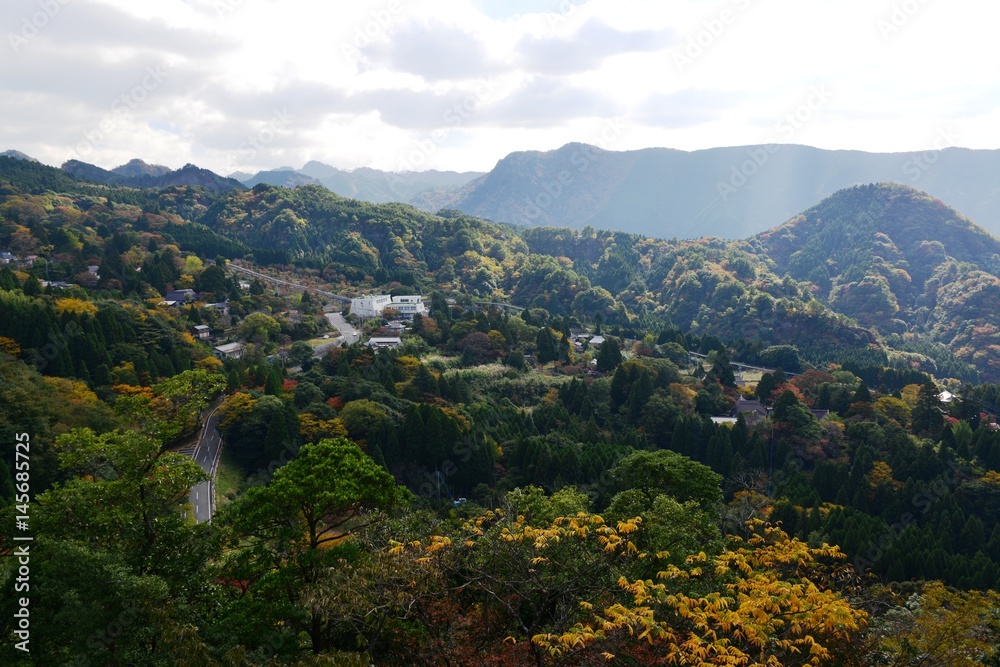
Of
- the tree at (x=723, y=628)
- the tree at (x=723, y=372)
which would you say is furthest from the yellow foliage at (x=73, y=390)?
the tree at (x=723, y=372)

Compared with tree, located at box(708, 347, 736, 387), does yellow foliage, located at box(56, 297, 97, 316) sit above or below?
above

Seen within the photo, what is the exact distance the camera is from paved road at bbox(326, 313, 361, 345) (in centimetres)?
5103

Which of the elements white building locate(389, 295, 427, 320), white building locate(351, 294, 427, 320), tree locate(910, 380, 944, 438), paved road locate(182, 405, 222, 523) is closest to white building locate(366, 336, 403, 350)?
white building locate(351, 294, 427, 320)

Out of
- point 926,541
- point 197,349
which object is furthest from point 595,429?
point 197,349

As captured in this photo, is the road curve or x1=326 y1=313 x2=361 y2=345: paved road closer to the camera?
the road curve

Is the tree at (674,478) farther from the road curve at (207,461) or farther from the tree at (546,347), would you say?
the tree at (546,347)

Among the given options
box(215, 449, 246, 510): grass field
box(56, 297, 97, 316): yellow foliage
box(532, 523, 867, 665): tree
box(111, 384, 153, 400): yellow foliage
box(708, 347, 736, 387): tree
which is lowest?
box(708, 347, 736, 387): tree

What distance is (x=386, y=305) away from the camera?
6138 centimetres

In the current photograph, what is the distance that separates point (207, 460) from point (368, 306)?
33.1 meters

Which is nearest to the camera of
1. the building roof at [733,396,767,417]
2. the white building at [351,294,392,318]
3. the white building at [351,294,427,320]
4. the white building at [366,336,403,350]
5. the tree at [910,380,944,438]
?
the tree at [910,380,944,438]

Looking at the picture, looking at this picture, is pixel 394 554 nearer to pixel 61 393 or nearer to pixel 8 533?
pixel 8 533

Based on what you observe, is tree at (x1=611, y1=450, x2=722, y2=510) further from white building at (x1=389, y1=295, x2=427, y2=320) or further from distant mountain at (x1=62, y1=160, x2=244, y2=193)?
distant mountain at (x1=62, y1=160, x2=244, y2=193)

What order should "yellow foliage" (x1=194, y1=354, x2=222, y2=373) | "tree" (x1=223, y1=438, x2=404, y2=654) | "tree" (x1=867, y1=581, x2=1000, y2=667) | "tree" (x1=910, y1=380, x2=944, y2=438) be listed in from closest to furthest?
1. "tree" (x1=867, y1=581, x2=1000, y2=667)
2. "tree" (x1=223, y1=438, x2=404, y2=654)
3. "yellow foliage" (x1=194, y1=354, x2=222, y2=373)
4. "tree" (x1=910, y1=380, x2=944, y2=438)

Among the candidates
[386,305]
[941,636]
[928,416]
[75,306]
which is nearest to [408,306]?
[386,305]
